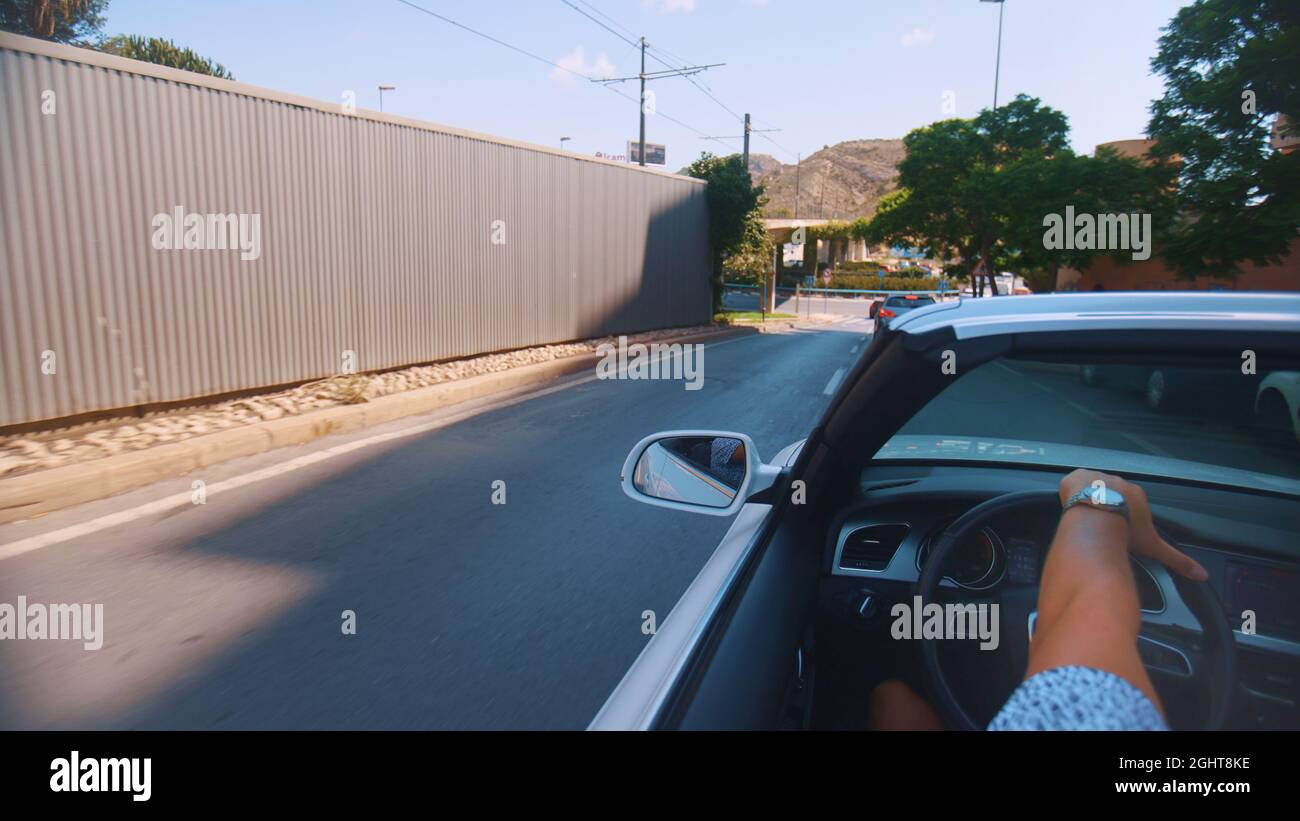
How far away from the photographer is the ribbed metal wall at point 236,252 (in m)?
7.04

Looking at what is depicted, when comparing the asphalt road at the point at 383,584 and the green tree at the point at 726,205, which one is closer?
the asphalt road at the point at 383,584

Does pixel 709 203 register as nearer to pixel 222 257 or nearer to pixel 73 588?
pixel 222 257

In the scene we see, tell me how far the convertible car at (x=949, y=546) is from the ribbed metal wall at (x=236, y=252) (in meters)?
7.23

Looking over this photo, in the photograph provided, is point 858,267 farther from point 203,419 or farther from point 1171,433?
point 1171,433

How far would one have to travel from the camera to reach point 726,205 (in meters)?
24.3

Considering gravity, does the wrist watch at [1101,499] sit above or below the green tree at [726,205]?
below

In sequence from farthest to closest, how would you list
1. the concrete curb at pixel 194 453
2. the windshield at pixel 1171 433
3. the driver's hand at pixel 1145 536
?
the concrete curb at pixel 194 453 < the windshield at pixel 1171 433 < the driver's hand at pixel 1145 536

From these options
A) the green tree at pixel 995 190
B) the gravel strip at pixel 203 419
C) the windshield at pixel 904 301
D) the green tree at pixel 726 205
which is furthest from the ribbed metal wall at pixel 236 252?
the green tree at pixel 995 190

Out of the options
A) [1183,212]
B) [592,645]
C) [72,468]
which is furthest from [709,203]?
[592,645]

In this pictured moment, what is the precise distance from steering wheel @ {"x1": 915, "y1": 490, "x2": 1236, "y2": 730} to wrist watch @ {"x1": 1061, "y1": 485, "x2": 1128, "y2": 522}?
0.26 meters

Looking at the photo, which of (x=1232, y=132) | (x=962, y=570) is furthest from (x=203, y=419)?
(x=1232, y=132)

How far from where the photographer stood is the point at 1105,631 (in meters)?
0.95

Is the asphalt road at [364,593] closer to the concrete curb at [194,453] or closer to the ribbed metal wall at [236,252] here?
the concrete curb at [194,453]
